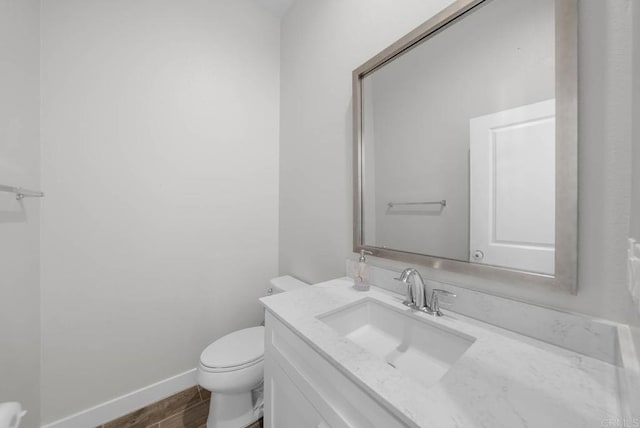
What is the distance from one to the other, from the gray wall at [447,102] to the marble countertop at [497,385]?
320 mm

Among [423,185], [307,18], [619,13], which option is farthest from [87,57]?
[619,13]

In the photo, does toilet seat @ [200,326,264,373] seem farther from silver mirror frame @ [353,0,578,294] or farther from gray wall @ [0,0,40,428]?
silver mirror frame @ [353,0,578,294]

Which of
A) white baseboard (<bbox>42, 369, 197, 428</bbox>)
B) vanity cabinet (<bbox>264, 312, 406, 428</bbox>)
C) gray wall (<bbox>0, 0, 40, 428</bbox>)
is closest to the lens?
vanity cabinet (<bbox>264, 312, 406, 428</bbox>)

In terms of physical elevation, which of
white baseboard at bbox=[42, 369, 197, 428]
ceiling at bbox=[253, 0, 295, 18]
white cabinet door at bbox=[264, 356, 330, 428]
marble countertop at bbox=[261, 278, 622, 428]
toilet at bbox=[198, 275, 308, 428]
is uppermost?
ceiling at bbox=[253, 0, 295, 18]

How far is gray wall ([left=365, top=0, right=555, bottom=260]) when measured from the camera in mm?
688

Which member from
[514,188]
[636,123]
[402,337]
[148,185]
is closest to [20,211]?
[148,185]

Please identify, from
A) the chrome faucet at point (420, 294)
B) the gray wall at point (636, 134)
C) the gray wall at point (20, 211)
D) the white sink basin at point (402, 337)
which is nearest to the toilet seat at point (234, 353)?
the white sink basin at point (402, 337)

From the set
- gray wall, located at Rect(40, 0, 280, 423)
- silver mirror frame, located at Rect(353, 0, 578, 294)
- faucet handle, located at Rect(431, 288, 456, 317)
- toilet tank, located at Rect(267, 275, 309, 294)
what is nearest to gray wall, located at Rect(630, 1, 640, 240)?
silver mirror frame, located at Rect(353, 0, 578, 294)

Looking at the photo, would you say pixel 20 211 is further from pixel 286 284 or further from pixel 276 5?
pixel 276 5

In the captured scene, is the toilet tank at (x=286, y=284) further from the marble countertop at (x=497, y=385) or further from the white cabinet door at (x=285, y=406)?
the marble countertop at (x=497, y=385)

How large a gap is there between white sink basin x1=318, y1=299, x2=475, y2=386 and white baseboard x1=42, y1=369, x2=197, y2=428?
125cm

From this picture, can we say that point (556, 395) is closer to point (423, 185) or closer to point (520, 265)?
point (520, 265)

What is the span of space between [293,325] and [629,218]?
34.9 inches

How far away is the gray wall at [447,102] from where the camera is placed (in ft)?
2.26
